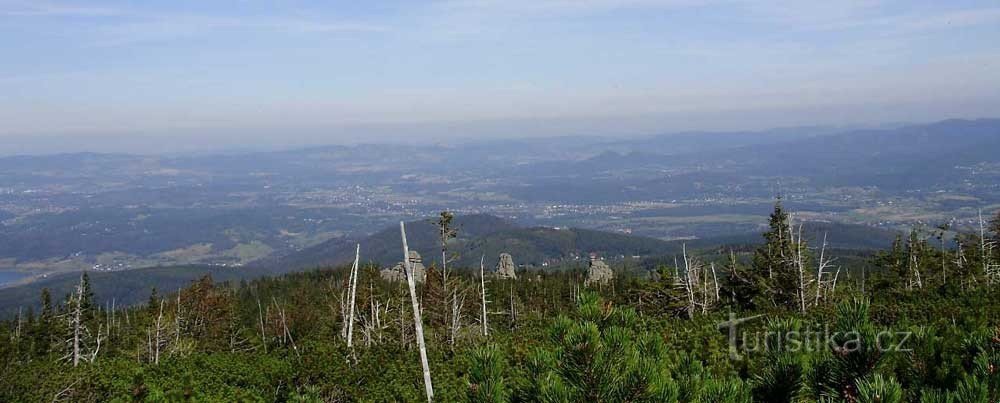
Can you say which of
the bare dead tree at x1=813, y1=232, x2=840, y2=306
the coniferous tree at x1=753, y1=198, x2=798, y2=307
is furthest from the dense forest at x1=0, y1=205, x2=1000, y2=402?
the bare dead tree at x1=813, y1=232, x2=840, y2=306

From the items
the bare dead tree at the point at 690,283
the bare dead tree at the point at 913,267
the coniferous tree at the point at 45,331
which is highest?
the bare dead tree at the point at 690,283

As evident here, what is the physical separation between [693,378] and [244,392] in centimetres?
1245

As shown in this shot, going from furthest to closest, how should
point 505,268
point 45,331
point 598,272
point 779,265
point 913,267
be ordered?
point 505,268
point 598,272
point 45,331
point 913,267
point 779,265

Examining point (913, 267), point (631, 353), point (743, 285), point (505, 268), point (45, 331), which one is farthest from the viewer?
point (505, 268)

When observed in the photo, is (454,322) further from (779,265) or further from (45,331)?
(45,331)

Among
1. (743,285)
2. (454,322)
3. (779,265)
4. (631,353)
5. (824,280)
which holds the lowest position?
(743,285)

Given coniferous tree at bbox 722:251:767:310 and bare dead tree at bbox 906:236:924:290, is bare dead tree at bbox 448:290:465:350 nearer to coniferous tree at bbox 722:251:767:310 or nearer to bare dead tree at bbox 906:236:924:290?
coniferous tree at bbox 722:251:767:310

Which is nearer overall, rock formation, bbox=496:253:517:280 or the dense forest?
the dense forest

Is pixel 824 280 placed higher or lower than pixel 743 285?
higher

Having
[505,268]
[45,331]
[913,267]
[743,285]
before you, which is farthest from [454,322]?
[505,268]

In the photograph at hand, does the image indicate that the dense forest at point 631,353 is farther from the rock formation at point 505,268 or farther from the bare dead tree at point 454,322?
the rock formation at point 505,268

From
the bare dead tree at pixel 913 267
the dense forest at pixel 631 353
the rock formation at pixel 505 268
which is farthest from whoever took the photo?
the rock formation at pixel 505 268

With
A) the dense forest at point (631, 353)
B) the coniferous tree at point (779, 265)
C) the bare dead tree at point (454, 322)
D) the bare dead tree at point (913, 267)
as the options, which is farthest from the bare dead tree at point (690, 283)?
the bare dead tree at point (913, 267)

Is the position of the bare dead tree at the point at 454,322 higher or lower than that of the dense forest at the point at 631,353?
lower
